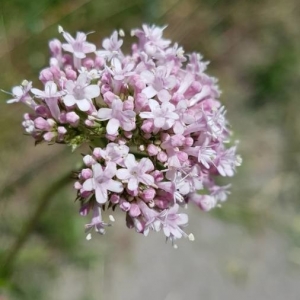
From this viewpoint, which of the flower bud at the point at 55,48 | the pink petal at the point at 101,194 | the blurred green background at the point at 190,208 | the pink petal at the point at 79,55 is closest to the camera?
the pink petal at the point at 101,194

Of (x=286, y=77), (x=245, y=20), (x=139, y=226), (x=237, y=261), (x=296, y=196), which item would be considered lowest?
(x=139, y=226)

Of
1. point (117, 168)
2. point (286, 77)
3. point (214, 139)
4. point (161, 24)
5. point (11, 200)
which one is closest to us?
point (117, 168)

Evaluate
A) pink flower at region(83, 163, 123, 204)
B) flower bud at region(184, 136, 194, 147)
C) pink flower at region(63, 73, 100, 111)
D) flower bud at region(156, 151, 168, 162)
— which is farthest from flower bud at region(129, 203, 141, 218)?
pink flower at region(63, 73, 100, 111)

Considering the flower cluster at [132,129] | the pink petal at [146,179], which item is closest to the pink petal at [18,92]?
the flower cluster at [132,129]

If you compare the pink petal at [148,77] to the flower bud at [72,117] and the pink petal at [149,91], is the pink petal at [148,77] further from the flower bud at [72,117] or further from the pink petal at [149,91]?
the flower bud at [72,117]

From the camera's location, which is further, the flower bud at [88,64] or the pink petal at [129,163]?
the flower bud at [88,64]

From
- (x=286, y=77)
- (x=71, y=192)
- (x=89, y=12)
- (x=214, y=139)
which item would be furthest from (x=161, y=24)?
(x=214, y=139)

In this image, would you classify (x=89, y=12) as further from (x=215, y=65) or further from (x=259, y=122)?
(x=259, y=122)

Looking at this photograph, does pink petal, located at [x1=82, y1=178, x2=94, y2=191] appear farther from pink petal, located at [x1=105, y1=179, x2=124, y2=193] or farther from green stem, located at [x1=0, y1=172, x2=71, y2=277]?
green stem, located at [x1=0, y1=172, x2=71, y2=277]
